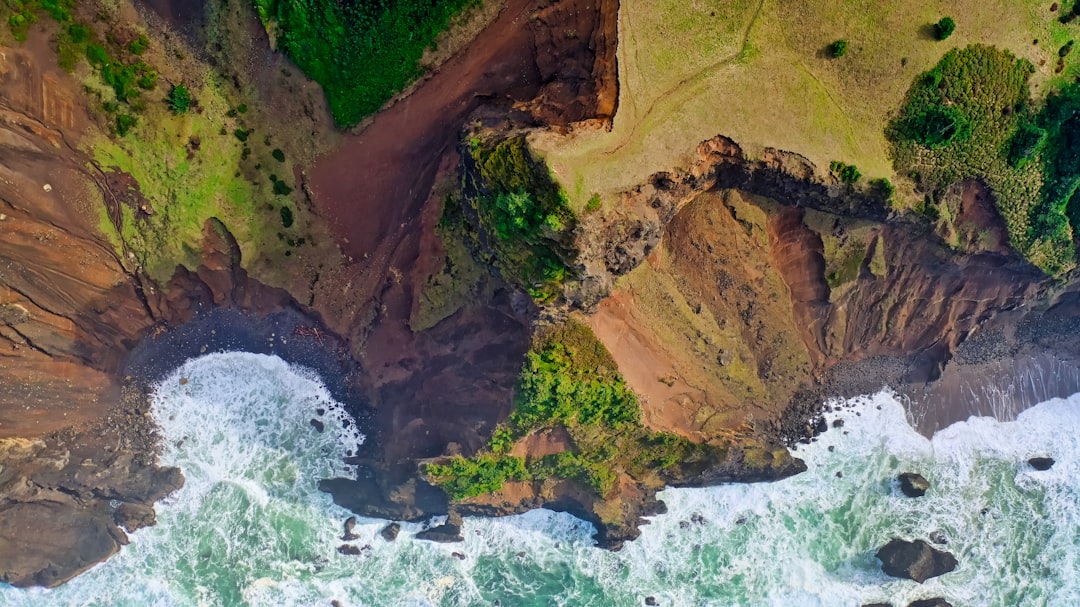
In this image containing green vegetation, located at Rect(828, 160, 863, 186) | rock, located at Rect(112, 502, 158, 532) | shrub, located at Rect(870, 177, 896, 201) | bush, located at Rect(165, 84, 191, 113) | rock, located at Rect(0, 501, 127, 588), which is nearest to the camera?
green vegetation, located at Rect(828, 160, 863, 186)

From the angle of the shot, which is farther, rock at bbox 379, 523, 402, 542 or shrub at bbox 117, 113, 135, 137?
rock at bbox 379, 523, 402, 542

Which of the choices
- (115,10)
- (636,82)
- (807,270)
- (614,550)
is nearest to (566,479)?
(614,550)

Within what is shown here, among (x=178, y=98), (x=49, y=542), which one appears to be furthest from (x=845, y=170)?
(x=49, y=542)

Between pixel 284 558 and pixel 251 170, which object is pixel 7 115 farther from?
pixel 284 558

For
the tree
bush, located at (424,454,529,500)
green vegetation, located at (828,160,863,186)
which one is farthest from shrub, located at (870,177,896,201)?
bush, located at (424,454,529,500)

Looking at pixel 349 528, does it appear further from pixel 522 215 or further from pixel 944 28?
pixel 944 28

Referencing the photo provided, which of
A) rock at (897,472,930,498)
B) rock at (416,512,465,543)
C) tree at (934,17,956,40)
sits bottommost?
rock at (416,512,465,543)

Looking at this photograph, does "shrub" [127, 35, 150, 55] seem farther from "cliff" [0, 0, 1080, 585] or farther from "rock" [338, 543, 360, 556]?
"rock" [338, 543, 360, 556]
